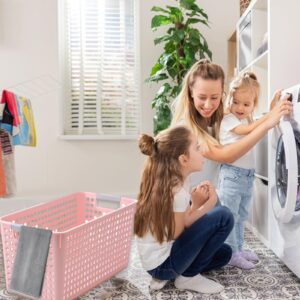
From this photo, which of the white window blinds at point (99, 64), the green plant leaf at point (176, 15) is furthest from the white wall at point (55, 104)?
the green plant leaf at point (176, 15)

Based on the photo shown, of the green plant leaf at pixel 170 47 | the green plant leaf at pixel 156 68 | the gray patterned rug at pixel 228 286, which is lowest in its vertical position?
the gray patterned rug at pixel 228 286

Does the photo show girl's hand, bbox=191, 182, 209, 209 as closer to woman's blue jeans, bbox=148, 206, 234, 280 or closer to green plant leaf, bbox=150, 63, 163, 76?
woman's blue jeans, bbox=148, 206, 234, 280

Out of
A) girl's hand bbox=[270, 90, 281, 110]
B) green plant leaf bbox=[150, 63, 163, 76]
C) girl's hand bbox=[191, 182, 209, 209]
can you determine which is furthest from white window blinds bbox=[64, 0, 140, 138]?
girl's hand bbox=[191, 182, 209, 209]

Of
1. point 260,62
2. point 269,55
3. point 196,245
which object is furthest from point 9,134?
point 260,62

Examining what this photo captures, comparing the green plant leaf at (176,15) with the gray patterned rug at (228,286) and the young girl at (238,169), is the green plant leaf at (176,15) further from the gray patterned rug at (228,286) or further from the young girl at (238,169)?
the gray patterned rug at (228,286)

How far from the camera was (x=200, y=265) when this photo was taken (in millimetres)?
1534

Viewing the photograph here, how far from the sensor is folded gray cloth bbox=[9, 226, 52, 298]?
1.27 metres

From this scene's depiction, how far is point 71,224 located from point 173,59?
1.46 meters

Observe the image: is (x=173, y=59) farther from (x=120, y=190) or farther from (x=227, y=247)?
(x=227, y=247)

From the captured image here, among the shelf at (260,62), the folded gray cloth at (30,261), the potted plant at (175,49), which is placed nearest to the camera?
the folded gray cloth at (30,261)

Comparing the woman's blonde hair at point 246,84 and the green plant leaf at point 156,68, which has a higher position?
the green plant leaf at point 156,68

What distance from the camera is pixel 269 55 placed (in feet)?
6.48

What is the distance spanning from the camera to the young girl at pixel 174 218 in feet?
4.80

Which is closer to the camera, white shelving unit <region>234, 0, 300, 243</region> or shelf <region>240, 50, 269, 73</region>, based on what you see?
white shelving unit <region>234, 0, 300, 243</region>
